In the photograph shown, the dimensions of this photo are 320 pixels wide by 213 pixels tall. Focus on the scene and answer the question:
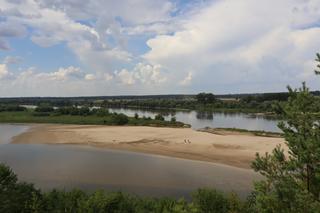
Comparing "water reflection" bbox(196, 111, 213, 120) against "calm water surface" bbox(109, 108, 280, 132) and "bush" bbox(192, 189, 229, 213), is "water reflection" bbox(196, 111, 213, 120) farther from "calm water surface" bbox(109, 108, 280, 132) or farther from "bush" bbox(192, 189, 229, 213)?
"bush" bbox(192, 189, 229, 213)

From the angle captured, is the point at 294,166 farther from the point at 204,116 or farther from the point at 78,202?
the point at 204,116

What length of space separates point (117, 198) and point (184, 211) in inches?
271

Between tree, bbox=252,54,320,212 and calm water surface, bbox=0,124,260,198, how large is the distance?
47.4 ft

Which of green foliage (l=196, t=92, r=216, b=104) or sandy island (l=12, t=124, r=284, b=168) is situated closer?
sandy island (l=12, t=124, r=284, b=168)

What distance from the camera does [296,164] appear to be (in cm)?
726

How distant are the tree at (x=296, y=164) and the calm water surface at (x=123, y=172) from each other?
1446 cm

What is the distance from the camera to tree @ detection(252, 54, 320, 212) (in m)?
7.00

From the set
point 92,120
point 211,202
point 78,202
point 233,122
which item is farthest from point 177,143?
point 233,122

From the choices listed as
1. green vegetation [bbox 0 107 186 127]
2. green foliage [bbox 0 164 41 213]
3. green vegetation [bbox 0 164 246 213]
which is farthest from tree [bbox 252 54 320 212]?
green vegetation [bbox 0 107 186 127]

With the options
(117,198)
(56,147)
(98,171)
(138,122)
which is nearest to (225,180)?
(98,171)

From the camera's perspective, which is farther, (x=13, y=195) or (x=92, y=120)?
(x=92, y=120)

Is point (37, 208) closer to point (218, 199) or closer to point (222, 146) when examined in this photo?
point (218, 199)

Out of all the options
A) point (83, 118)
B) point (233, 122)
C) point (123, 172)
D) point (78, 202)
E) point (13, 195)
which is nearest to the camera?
point (13, 195)

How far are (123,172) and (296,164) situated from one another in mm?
22295
